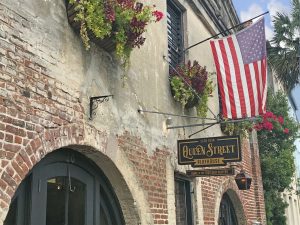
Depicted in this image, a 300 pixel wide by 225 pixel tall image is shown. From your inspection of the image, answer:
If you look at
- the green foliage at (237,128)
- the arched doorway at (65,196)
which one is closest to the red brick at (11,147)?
the arched doorway at (65,196)

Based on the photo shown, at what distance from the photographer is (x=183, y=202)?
8.20 m

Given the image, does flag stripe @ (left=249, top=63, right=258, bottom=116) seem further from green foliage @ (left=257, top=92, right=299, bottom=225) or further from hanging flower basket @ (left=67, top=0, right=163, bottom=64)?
green foliage @ (left=257, top=92, right=299, bottom=225)

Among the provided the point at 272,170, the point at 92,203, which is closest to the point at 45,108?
the point at 92,203

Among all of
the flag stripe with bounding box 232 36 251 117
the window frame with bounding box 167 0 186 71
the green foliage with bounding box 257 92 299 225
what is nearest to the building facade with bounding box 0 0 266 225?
the window frame with bounding box 167 0 186 71

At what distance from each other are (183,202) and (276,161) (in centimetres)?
770

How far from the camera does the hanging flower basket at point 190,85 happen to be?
7799 mm

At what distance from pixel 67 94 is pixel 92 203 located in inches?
58.8

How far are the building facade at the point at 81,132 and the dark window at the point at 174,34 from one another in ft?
0.49

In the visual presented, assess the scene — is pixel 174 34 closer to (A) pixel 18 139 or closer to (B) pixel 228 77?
(B) pixel 228 77

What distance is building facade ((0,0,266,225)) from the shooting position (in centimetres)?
419

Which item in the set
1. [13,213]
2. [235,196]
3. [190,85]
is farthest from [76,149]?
[235,196]

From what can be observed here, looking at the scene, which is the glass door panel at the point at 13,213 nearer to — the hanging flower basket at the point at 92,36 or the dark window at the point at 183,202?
the hanging flower basket at the point at 92,36

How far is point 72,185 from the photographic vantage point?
5.31m

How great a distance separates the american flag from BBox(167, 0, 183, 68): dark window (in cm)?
129
